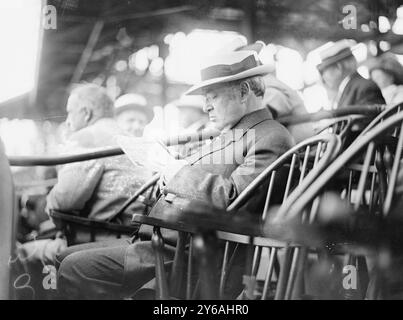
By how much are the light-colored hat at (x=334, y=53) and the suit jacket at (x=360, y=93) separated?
0.11 meters

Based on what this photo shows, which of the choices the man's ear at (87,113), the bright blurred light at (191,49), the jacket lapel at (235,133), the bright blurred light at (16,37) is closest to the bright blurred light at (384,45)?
the bright blurred light at (191,49)

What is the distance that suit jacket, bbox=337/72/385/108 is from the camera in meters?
2.06

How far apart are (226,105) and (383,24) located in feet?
2.88

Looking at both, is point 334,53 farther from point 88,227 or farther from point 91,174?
point 88,227

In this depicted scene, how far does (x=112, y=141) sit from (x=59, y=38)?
48 centimetres

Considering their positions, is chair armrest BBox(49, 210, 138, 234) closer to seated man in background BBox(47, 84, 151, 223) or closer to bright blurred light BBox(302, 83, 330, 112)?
seated man in background BBox(47, 84, 151, 223)

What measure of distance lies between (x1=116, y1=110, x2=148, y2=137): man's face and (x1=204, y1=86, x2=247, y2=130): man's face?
0.43m

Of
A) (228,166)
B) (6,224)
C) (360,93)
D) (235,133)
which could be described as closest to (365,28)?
(360,93)

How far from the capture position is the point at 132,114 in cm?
217

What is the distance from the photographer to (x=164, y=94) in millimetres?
2215

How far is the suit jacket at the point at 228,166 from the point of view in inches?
64.8

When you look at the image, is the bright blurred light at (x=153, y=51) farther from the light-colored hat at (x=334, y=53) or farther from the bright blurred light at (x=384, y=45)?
the bright blurred light at (x=384, y=45)
